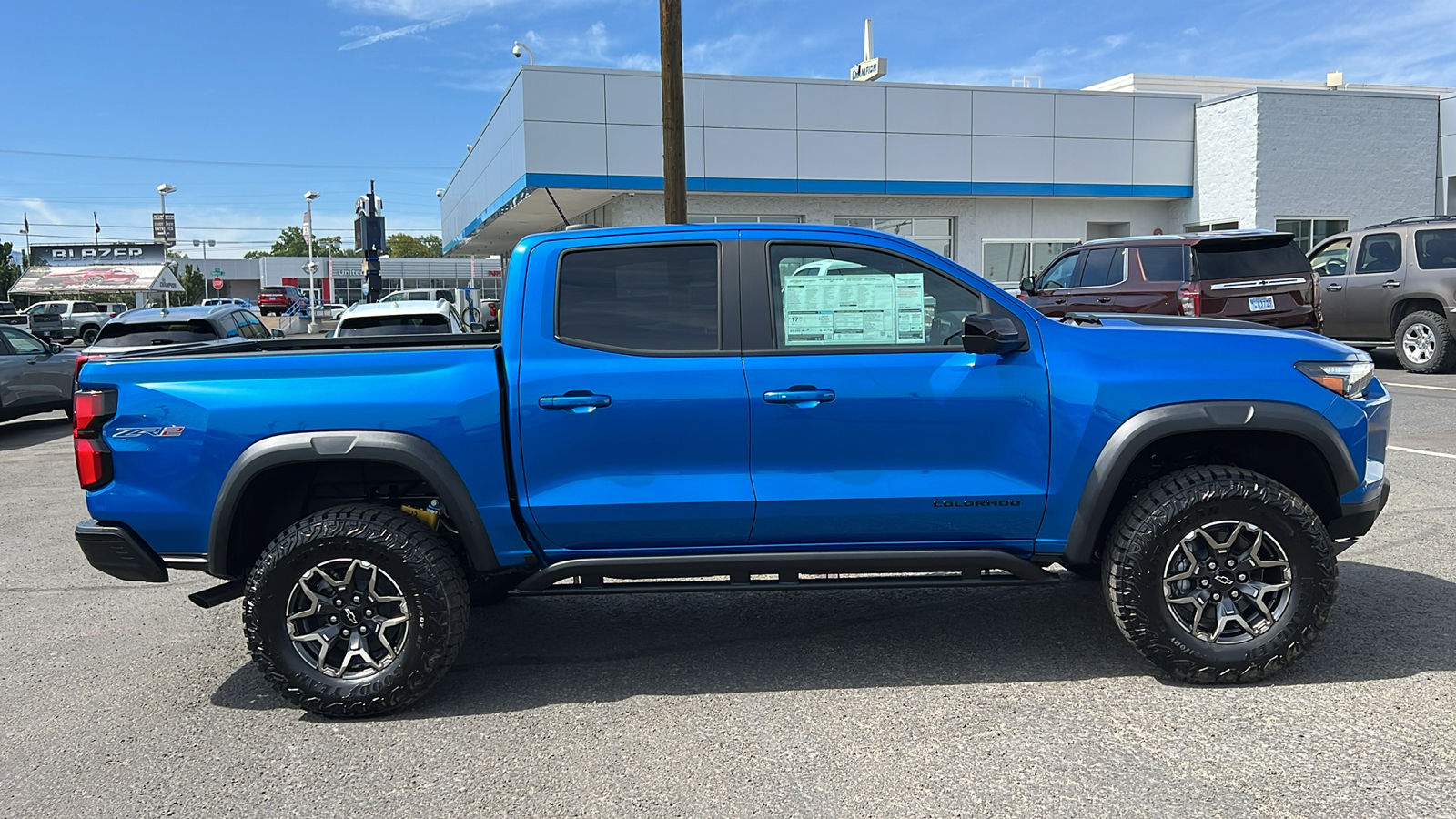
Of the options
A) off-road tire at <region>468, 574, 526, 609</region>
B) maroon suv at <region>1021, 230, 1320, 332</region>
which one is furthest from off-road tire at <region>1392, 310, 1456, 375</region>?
off-road tire at <region>468, 574, 526, 609</region>

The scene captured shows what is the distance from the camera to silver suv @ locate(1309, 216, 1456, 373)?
13.9 meters

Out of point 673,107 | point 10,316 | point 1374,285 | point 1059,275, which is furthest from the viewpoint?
point 10,316

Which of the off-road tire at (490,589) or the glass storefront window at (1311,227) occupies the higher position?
the glass storefront window at (1311,227)

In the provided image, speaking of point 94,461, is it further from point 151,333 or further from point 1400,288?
point 1400,288

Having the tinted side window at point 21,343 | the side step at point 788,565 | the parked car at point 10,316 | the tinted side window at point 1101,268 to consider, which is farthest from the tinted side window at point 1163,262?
the parked car at point 10,316

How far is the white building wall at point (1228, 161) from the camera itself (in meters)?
24.6

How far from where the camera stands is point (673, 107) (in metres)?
12.2

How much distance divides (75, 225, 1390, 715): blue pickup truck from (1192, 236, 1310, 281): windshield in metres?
8.19

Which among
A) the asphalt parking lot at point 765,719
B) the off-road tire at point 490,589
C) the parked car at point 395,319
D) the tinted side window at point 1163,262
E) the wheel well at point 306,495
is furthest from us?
the tinted side window at point 1163,262

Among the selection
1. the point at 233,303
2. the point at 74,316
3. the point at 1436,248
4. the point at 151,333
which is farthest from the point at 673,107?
the point at 74,316

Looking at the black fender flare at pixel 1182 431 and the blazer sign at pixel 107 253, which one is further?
the blazer sign at pixel 107 253

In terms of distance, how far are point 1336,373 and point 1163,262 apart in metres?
8.43

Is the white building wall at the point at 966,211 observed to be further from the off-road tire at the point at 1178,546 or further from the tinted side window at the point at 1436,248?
the off-road tire at the point at 1178,546

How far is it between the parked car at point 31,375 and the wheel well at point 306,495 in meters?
11.2
